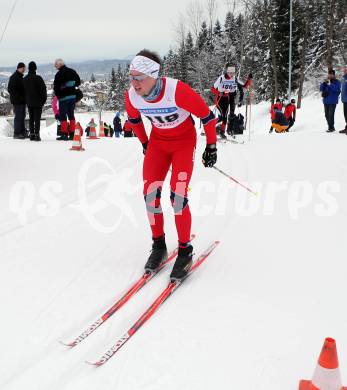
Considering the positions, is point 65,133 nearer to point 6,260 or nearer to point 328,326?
point 6,260

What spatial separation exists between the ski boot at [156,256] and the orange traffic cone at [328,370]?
1.91 metres

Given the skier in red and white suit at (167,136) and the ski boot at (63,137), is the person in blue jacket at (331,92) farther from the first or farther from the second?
the skier in red and white suit at (167,136)

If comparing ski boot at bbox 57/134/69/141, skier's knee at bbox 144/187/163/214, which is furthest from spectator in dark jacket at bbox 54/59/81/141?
skier's knee at bbox 144/187/163/214

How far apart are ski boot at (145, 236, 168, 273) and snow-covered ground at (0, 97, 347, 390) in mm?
129

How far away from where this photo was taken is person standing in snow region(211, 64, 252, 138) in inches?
432

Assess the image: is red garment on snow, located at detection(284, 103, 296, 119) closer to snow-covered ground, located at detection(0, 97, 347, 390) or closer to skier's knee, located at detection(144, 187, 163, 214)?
snow-covered ground, located at detection(0, 97, 347, 390)

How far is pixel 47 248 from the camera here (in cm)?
Answer: 424

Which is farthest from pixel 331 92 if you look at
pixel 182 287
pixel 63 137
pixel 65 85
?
pixel 182 287

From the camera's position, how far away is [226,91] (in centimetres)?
1113

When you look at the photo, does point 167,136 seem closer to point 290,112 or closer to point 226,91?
point 226,91

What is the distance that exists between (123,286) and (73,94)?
8532mm

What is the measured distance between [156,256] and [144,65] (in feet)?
5.88

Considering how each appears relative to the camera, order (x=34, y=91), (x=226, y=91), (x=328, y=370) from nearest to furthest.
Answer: (x=328, y=370), (x=34, y=91), (x=226, y=91)

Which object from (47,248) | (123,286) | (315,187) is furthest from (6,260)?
(315,187)
